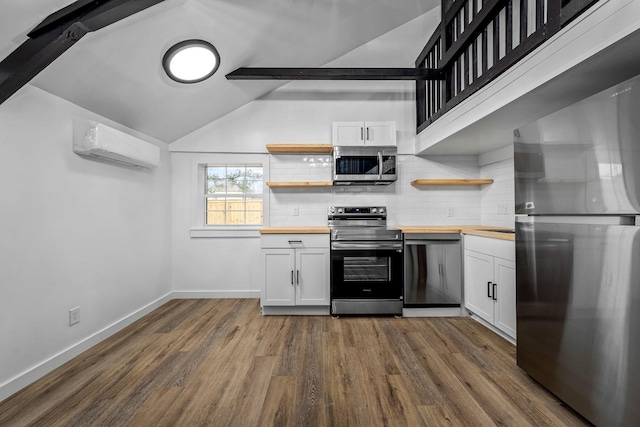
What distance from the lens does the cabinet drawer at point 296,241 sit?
3.25 m

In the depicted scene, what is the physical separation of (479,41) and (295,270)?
2594 millimetres

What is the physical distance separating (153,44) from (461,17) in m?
2.58

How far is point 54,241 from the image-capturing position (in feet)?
7.11

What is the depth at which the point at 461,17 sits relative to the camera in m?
2.75

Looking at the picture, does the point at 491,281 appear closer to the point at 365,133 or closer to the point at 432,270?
the point at 432,270

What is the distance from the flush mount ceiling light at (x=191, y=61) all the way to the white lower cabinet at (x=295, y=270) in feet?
5.47

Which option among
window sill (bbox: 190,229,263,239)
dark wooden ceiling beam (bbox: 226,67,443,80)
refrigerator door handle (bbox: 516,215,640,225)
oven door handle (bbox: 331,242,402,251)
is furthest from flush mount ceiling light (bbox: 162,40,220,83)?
refrigerator door handle (bbox: 516,215,640,225)

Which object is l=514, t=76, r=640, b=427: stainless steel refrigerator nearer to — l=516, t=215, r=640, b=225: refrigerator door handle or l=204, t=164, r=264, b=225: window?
l=516, t=215, r=640, b=225: refrigerator door handle

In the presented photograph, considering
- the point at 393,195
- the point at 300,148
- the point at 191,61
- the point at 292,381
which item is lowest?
the point at 292,381

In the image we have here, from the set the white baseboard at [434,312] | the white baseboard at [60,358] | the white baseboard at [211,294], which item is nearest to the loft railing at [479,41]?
the white baseboard at [434,312]

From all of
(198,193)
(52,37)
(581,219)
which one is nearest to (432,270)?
(581,219)

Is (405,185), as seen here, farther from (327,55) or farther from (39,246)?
(39,246)

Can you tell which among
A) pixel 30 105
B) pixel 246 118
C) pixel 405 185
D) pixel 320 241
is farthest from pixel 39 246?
pixel 405 185

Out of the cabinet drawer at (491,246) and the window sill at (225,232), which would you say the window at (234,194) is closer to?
the window sill at (225,232)
